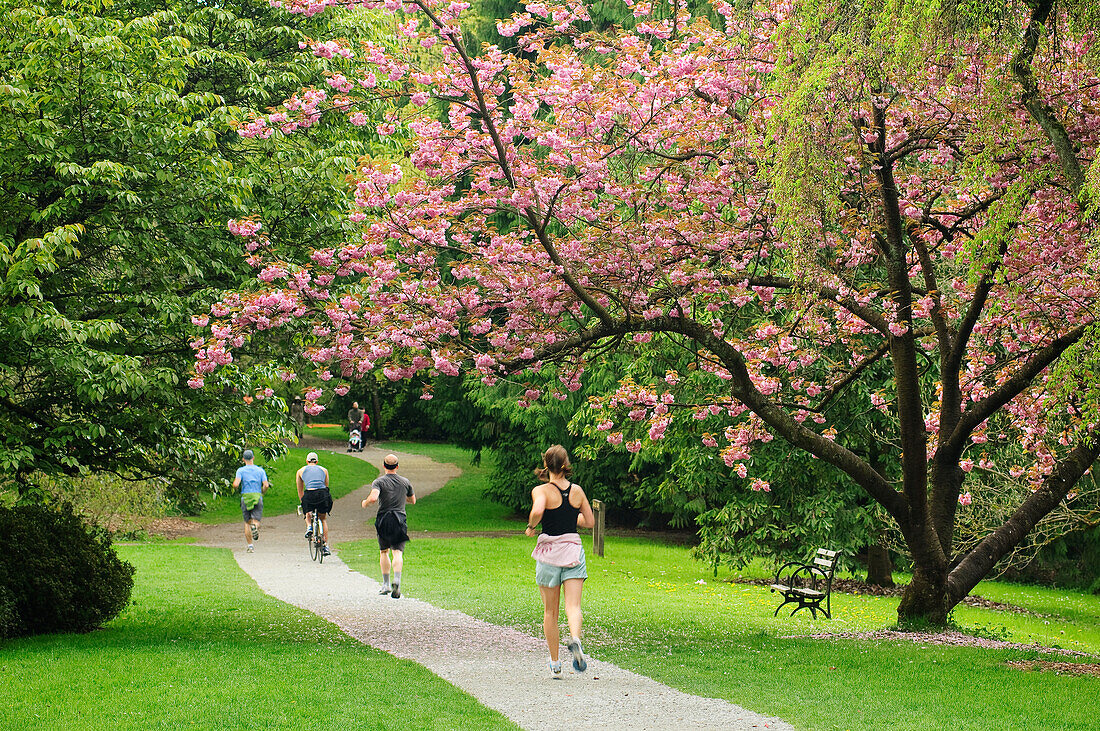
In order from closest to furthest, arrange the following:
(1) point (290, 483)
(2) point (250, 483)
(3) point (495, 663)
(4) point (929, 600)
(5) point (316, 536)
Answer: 1. (3) point (495, 663)
2. (4) point (929, 600)
3. (5) point (316, 536)
4. (2) point (250, 483)
5. (1) point (290, 483)

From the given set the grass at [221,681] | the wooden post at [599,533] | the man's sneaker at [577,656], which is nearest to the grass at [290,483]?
the wooden post at [599,533]

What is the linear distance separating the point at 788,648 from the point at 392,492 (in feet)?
18.8

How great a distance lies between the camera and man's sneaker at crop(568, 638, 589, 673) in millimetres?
8141

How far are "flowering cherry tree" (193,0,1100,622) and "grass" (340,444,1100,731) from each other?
2.12 metres

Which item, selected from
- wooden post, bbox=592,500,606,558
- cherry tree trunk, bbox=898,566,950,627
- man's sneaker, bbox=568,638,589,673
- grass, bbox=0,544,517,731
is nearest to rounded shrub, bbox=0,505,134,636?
grass, bbox=0,544,517,731

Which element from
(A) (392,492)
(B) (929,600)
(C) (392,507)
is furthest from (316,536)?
(B) (929,600)

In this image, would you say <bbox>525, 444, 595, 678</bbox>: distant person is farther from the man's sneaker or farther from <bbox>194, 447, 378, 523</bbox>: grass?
<bbox>194, 447, 378, 523</bbox>: grass

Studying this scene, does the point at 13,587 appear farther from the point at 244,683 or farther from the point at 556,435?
the point at 556,435

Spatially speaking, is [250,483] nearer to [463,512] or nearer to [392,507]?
[392,507]

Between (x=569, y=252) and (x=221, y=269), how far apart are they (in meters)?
4.00

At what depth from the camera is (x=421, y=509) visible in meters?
32.8

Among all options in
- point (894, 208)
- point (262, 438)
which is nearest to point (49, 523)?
point (262, 438)

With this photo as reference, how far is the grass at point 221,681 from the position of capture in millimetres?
6895

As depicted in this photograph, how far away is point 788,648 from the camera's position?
33.5ft
